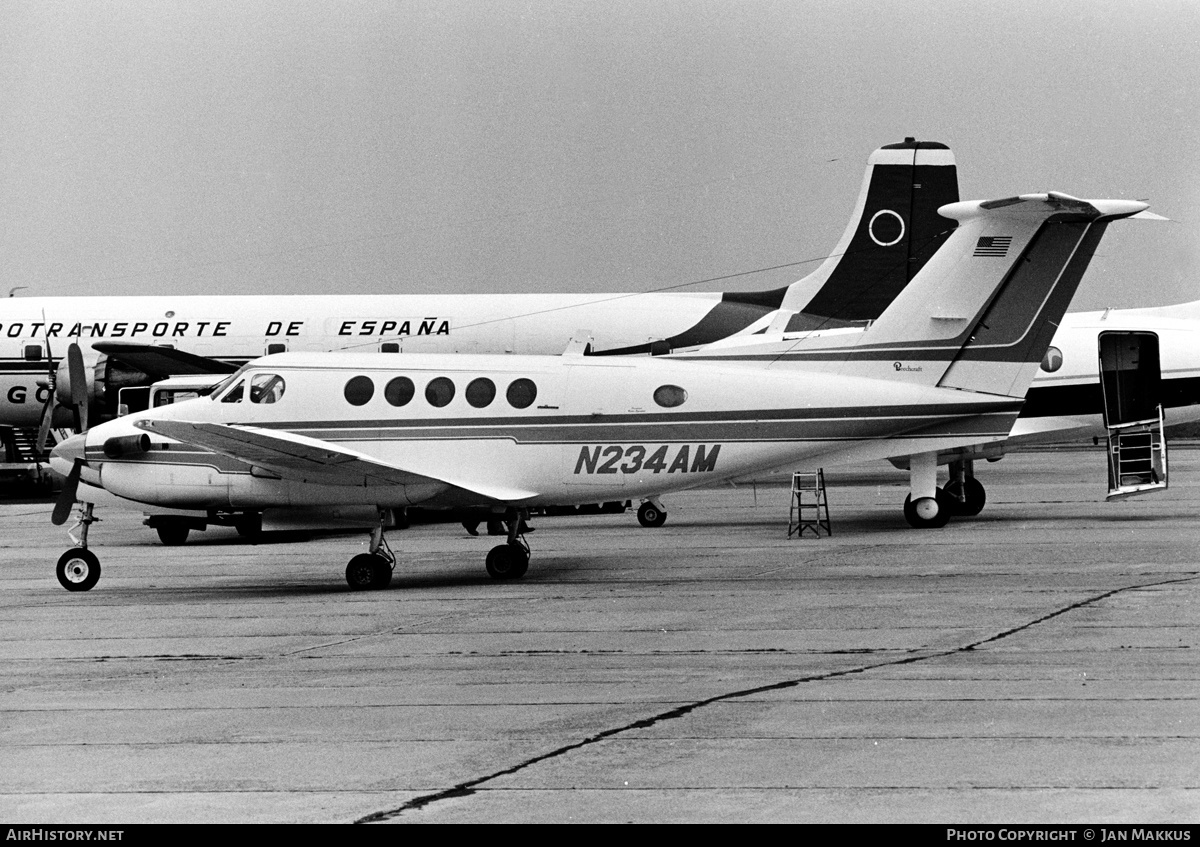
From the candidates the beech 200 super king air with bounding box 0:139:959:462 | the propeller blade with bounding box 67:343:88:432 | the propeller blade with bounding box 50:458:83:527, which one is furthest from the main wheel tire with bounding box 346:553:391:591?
the beech 200 super king air with bounding box 0:139:959:462

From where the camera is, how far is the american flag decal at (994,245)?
771 inches

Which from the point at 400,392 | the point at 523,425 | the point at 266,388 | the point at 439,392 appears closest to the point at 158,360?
the point at 266,388

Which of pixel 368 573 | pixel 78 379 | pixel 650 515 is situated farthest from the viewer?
pixel 650 515

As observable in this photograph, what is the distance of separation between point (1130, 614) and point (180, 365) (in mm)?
24121

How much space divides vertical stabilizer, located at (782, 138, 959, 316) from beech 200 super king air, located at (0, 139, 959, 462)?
2 cm

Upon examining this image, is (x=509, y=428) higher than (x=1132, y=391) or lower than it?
higher

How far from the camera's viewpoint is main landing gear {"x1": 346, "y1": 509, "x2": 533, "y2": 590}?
1778cm

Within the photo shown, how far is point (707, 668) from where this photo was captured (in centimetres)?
1209

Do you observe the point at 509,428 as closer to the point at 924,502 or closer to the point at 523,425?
the point at 523,425

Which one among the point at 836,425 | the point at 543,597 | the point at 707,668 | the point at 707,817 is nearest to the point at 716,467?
the point at 836,425

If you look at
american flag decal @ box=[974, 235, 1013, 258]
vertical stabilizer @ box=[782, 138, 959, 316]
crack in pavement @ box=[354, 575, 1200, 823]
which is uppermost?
vertical stabilizer @ box=[782, 138, 959, 316]

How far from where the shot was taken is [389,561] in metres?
18.1

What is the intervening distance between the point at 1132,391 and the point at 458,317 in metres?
16.1

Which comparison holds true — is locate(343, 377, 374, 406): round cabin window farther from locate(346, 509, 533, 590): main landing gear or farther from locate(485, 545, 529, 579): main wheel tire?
locate(485, 545, 529, 579): main wheel tire
